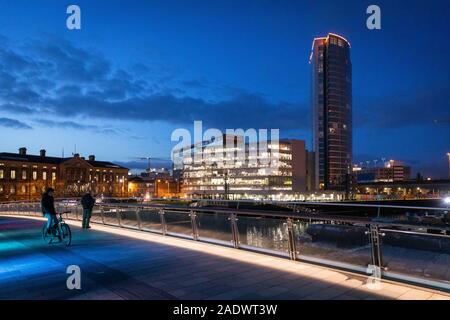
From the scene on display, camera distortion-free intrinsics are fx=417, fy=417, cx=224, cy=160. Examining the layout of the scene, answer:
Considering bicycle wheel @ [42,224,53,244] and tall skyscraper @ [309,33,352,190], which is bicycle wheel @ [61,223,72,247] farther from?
tall skyscraper @ [309,33,352,190]

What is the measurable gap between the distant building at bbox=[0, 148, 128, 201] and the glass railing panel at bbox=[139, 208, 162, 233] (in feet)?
371

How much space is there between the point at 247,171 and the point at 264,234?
132093 millimetres

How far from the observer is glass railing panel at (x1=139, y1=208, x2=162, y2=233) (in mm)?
15164

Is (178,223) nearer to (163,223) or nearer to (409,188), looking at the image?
(163,223)

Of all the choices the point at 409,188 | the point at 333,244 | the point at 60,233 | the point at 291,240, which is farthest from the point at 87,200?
the point at 409,188

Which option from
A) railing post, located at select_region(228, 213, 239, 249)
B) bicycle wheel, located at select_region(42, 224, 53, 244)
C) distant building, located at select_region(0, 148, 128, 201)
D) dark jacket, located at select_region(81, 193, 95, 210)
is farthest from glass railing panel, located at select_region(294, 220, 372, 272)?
distant building, located at select_region(0, 148, 128, 201)

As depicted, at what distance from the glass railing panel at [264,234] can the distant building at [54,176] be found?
392ft

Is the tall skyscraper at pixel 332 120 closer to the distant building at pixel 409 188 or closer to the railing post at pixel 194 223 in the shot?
the distant building at pixel 409 188

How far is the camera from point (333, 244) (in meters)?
8.66

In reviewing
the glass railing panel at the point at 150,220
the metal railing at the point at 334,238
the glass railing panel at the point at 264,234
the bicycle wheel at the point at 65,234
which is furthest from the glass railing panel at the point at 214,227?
the bicycle wheel at the point at 65,234
